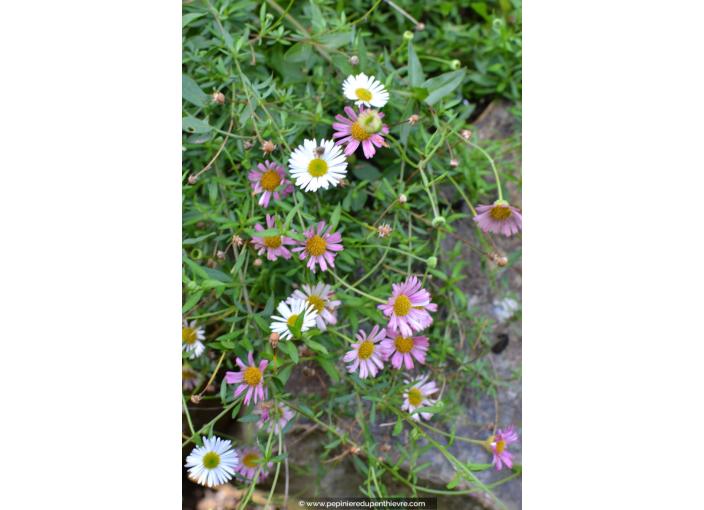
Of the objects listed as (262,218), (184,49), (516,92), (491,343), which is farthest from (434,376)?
(184,49)

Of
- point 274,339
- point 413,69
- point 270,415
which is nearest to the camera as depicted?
point 274,339

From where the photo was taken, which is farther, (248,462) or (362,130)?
(248,462)

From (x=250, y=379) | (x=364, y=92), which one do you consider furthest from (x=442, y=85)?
(x=250, y=379)

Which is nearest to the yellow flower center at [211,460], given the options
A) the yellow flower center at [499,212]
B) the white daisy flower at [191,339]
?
the white daisy flower at [191,339]

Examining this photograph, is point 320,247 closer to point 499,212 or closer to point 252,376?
point 252,376

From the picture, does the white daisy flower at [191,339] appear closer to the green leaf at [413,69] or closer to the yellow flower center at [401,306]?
the yellow flower center at [401,306]

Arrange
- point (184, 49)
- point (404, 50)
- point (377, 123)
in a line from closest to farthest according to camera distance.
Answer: point (377, 123) < point (184, 49) < point (404, 50)

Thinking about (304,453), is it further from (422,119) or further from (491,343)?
(422,119)
